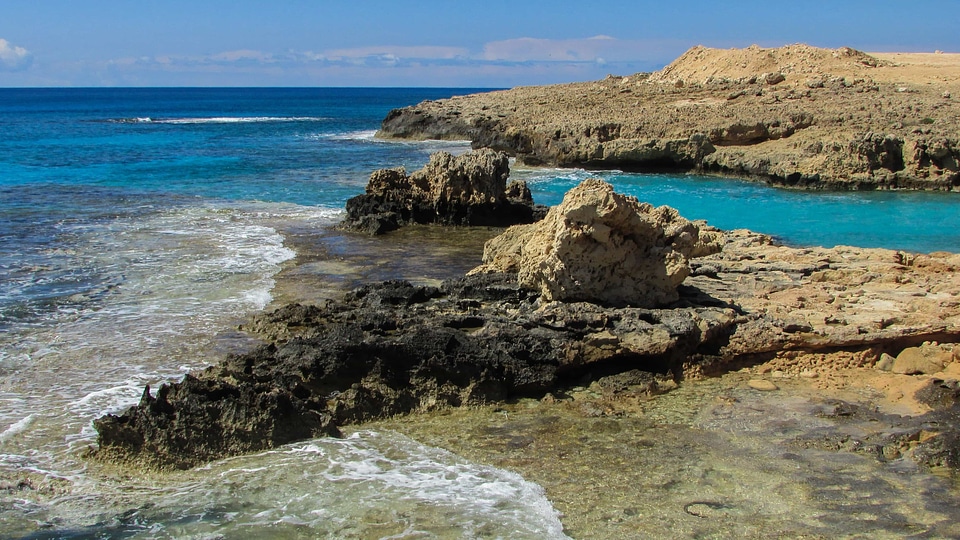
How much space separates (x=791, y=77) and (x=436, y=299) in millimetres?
32375

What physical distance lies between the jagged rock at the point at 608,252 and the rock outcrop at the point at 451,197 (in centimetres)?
875

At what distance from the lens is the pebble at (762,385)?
7230 mm

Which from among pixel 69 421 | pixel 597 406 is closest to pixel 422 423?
pixel 597 406

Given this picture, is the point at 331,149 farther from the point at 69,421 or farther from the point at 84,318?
the point at 69,421

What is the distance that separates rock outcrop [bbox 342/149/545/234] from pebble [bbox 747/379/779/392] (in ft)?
34.3

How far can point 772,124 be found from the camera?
26.6m

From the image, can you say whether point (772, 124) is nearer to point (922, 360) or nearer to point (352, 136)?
point (922, 360)

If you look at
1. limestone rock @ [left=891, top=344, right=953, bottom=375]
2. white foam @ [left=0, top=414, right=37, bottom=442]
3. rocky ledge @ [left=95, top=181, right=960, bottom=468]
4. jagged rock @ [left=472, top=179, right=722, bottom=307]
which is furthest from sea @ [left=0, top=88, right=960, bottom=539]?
limestone rock @ [left=891, top=344, right=953, bottom=375]

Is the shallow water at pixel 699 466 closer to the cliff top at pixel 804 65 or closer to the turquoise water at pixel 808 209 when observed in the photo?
the turquoise water at pixel 808 209

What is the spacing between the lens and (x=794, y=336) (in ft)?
25.1

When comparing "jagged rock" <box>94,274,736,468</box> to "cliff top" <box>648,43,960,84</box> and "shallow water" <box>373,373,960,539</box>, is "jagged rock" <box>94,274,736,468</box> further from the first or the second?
"cliff top" <box>648,43,960,84</box>

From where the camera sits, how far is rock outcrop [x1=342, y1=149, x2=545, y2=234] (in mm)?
17391

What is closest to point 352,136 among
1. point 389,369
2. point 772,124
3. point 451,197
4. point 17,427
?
point 772,124

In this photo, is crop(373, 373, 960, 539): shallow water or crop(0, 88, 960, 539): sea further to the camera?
crop(0, 88, 960, 539): sea
